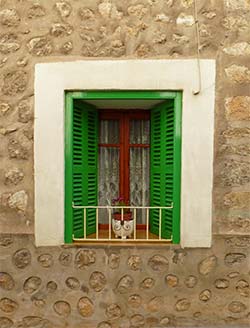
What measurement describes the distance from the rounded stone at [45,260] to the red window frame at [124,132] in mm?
1171

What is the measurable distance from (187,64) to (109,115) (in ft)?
4.04

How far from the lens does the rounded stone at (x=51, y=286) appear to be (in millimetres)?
3953

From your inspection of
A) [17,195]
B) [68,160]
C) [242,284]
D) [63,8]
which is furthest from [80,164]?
[242,284]

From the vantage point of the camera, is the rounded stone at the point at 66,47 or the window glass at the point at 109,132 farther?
the window glass at the point at 109,132

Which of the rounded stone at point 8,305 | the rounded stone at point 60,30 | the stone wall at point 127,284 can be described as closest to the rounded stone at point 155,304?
the stone wall at point 127,284

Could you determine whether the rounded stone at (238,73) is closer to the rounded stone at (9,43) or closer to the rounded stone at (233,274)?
the rounded stone at (233,274)

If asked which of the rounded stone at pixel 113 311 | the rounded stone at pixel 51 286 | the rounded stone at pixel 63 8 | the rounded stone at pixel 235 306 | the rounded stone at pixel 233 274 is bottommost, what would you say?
the rounded stone at pixel 113 311

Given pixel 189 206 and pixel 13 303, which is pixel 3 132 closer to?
pixel 13 303

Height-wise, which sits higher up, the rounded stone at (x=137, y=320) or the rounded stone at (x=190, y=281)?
the rounded stone at (x=190, y=281)

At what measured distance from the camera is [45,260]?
3947mm

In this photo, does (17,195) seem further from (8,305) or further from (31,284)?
(8,305)

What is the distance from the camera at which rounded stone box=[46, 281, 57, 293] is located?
13.0ft

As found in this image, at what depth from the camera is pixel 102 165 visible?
4.66 m

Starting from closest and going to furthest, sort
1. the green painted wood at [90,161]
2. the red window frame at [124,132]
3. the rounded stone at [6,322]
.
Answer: the rounded stone at [6,322], the green painted wood at [90,161], the red window frame at [124,132]
